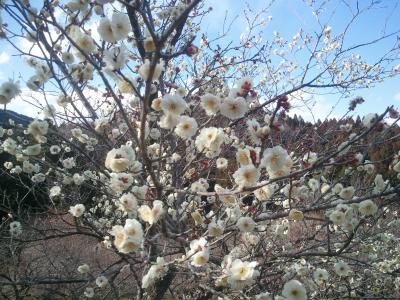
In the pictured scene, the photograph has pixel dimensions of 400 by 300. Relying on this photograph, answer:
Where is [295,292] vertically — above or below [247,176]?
below

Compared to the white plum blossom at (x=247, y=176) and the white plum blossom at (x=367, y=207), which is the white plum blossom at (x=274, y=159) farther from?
the white plum blossom at (x=367, y=207)

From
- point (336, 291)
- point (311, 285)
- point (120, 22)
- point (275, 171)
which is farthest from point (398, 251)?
point (120, 22)

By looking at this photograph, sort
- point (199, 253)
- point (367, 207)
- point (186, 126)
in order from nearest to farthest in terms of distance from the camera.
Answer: point (199, 253) < point (186, 126) < point (367, 207)

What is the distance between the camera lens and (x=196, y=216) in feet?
9.71

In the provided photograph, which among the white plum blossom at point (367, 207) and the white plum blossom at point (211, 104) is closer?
the white plum blossom at point (211, 104)

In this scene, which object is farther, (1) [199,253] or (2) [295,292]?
(2) [295,292]

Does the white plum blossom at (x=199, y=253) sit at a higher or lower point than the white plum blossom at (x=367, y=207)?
lower

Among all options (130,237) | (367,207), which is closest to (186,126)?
(130,237)

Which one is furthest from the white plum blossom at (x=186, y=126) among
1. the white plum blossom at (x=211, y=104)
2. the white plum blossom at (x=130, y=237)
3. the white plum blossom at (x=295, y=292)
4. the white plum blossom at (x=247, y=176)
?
the white plum blossom at (x=295, y=292)

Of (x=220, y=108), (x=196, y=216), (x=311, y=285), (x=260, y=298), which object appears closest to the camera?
(x=220, y=108)

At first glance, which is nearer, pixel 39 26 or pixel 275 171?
pixel 275 171

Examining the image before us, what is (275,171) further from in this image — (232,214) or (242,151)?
(232,214)

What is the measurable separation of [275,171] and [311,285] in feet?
6.29

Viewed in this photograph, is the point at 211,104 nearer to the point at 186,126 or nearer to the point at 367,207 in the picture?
the point at 186,126
